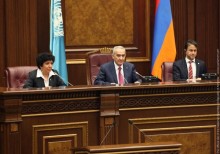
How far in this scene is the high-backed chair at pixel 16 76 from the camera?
6031 mm

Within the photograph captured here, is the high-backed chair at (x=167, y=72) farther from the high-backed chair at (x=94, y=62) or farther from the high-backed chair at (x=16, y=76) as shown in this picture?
the high-backed chair at (x=16, y=76)

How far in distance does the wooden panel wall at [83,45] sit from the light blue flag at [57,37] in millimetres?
273

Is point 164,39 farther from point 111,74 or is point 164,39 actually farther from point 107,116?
point 107,116

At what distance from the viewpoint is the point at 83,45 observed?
8.00 meters

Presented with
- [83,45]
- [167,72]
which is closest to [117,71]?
[167,72]

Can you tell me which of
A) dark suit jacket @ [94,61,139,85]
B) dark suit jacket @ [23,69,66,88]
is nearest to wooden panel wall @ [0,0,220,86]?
dark suit jacket @ [94,61,139,85]

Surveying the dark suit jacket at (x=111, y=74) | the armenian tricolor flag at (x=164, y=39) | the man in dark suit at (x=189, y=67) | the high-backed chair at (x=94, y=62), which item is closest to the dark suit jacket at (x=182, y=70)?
the man in dark suit at (x=189, y=67)

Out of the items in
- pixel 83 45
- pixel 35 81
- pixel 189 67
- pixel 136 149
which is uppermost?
pixel 83 45

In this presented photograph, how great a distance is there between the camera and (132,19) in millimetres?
8227

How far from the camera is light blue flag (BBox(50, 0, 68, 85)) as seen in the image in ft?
24.4

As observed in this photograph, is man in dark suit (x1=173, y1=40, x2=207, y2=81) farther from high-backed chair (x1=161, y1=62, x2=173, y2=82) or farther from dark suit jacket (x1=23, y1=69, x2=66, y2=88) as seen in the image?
dark suit jacket (x1=23, y1=69, x2=66, y2=88)

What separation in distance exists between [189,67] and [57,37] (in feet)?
5.58

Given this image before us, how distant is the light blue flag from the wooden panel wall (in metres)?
0.27

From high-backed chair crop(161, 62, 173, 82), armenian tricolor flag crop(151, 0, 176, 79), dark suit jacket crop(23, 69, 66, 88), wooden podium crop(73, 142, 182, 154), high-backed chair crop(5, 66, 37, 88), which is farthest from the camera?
armenian tricolor flag crop(151, 0, 176, 79)
